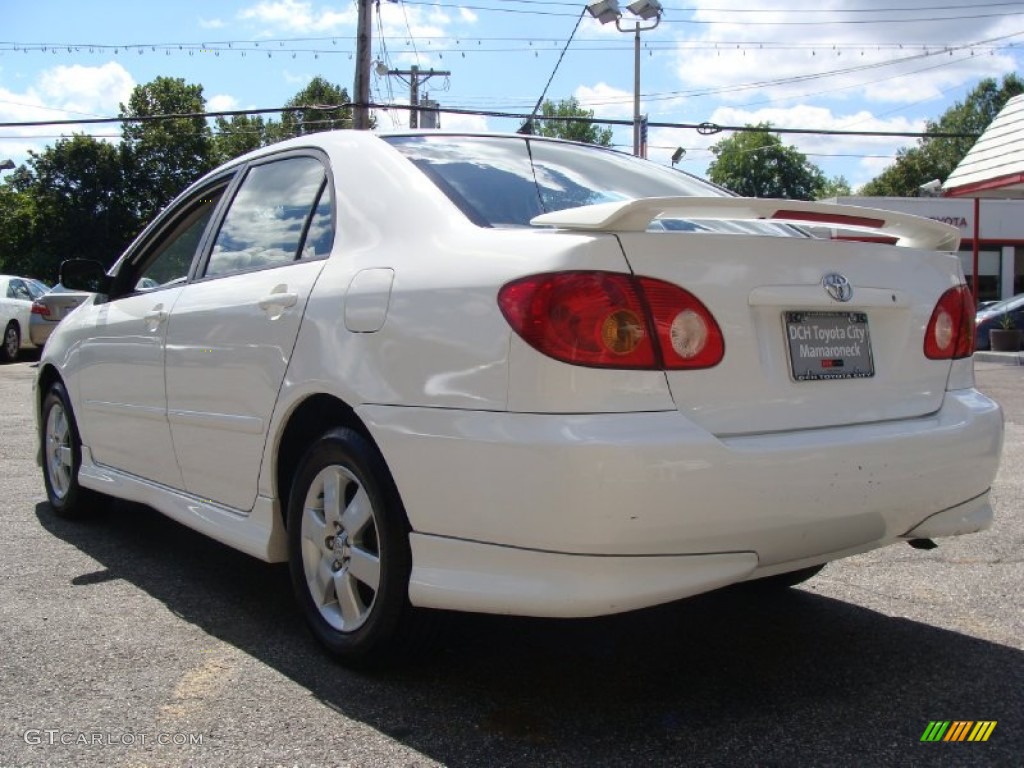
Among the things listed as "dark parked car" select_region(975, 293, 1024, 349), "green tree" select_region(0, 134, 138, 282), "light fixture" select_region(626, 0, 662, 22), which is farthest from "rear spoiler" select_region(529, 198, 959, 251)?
"green tree" select_region(0, 134, 138, 282)

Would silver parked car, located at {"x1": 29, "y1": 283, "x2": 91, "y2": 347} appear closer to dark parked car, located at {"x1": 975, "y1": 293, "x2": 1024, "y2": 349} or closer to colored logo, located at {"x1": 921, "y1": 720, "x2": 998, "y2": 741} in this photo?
colored logo, located at {"x1": 921, "y1": 720, "x2": 998, "y2": 741}

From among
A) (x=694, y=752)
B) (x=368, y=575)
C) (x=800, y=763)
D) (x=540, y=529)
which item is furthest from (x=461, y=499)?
(x=800, y=763)

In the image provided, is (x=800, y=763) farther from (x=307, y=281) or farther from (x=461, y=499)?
(x=307, y=281)

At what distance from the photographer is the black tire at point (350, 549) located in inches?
106

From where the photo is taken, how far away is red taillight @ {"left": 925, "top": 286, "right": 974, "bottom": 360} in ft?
9.71

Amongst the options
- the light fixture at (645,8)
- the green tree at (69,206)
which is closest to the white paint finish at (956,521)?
the light fixture at (645,8)

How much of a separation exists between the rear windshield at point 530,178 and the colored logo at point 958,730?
143 centimetres

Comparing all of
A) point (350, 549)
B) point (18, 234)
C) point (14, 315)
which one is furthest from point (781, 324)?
point (18, 234)

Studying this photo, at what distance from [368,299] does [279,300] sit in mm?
496

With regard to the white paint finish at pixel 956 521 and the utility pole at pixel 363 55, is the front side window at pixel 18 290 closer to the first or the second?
the utility pole at pixel 363 55

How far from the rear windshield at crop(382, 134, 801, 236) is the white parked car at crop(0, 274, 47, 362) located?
48.9ft

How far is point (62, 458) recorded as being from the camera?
498cm

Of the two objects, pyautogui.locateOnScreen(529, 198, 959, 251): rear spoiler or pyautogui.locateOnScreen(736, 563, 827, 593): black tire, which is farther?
pyautogui.locateOnScreen(736, 563, 827, 593): black tire

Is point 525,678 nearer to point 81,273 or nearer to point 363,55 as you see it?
point 81,273
